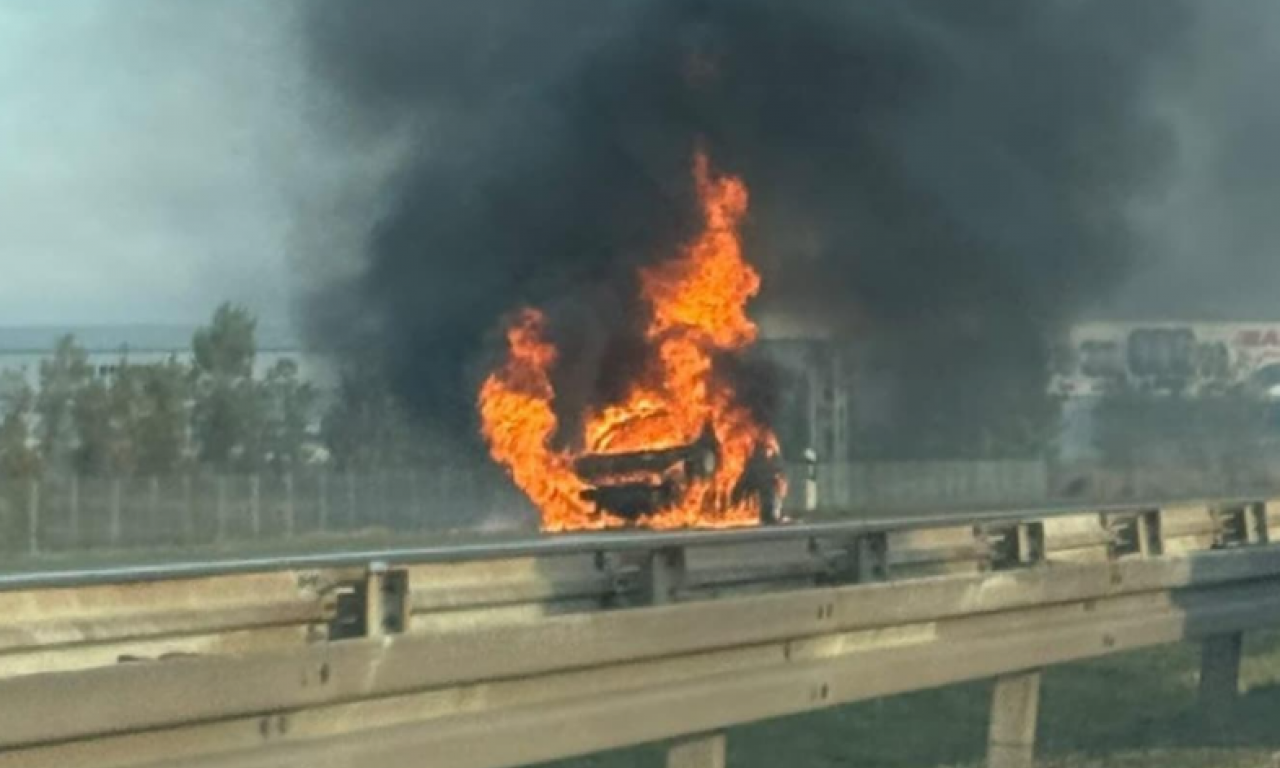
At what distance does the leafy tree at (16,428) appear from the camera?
5675cm

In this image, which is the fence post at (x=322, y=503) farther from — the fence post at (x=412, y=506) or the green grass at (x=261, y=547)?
the green grass at (x=261, y=547)

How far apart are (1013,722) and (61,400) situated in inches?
2172

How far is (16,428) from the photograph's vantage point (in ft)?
197

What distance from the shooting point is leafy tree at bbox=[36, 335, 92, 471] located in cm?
6450

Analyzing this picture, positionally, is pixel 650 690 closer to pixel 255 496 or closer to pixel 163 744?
pixel 163 744

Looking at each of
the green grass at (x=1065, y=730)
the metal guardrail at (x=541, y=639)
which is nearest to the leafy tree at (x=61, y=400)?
the green grass at (x=1065, y=730)

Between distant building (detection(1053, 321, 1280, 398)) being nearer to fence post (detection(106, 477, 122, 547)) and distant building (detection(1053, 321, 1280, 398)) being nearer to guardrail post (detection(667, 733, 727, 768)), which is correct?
fence post (detection(106, 477, 122, 547))

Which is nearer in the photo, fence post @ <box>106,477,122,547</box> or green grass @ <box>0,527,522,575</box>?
green grass @ <box>0,527,522,575</box>

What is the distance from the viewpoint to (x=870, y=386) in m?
38.4

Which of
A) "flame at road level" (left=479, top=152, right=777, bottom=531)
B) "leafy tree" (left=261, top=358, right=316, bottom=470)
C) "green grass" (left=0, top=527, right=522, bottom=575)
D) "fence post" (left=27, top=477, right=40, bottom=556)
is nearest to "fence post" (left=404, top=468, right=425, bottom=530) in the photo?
"green grass" (left=0, top=527, right=522, bottom=575)

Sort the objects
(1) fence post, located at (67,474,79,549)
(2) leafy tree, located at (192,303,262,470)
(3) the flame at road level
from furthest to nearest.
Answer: (2) leafy tree, located at (192,303,262,470)
(1) fence post, located at (67,474,79,549)
(3) the flame at road level

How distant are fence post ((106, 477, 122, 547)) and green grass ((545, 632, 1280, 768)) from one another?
2883 cm

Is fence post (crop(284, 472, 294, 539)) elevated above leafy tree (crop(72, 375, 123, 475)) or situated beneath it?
situated beneath

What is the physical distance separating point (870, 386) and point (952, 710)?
2205 cm
